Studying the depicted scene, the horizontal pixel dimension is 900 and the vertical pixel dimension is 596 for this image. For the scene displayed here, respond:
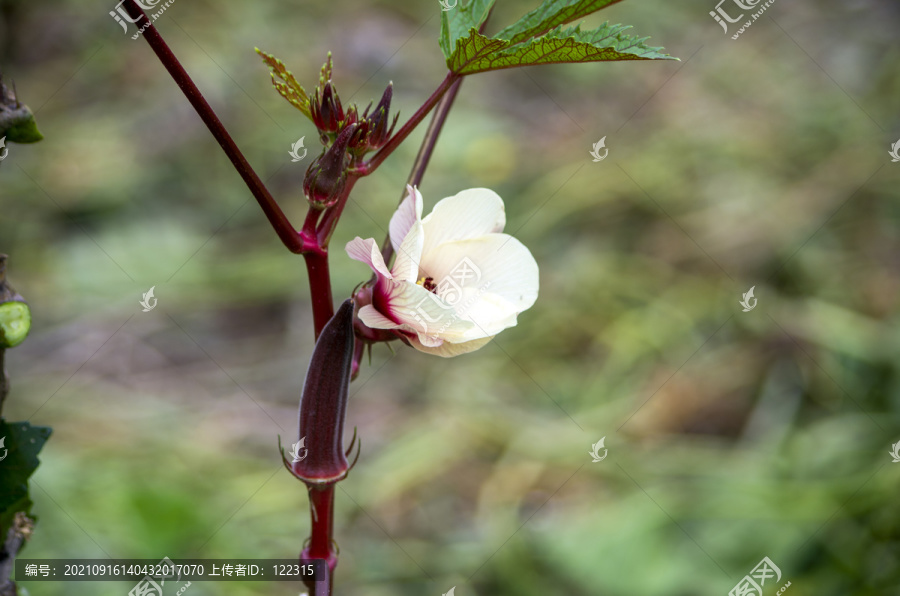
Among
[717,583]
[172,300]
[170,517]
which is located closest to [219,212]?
[172,300]

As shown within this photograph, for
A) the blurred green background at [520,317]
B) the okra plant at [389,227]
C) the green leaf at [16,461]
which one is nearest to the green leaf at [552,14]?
the okra plant at [389,227]

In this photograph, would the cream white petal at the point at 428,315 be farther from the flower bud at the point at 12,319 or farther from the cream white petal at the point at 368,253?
the flower bud at the point at 12,319

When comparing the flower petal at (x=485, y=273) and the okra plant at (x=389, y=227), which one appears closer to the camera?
the okra plant at (x=389, y=227)

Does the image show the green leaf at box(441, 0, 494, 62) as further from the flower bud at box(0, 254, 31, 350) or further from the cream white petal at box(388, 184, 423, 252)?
the flower bud at box(0, 254, 31, 350)

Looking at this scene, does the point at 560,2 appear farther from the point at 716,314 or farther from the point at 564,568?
the point at 716,314

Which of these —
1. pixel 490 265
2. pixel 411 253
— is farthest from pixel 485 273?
pixel 411 253

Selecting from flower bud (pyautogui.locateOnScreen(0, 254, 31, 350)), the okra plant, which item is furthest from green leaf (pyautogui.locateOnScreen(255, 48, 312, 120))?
flower bud (pyautogui.locateOnScreen(0, 254, 31, 350))
